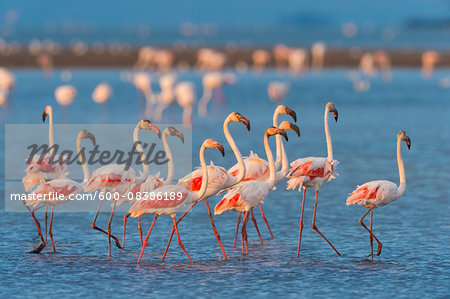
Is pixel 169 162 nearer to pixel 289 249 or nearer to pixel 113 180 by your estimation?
pixel 113 180

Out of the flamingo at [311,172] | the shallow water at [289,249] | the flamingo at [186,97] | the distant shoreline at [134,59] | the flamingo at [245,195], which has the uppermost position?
the distant shoreline at [134,59]

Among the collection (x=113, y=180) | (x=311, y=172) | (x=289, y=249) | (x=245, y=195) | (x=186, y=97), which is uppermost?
(x=186, y=97)

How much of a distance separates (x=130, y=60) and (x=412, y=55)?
16.4 m

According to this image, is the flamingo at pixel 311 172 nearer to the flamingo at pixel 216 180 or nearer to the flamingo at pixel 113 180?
the flamingo at pixel 216 180

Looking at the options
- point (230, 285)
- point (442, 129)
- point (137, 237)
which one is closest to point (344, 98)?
point (442, 129)

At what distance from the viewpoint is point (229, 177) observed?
31.9 feet

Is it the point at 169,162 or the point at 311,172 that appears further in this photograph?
the point at 311,172

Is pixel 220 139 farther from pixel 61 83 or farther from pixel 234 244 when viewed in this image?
pixel 61 83

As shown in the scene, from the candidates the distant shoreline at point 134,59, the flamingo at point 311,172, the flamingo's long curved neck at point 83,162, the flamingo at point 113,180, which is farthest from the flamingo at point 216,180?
the distant shoreline at point 134,59

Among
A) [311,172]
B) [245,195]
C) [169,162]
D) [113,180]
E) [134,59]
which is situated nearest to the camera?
[245,195]

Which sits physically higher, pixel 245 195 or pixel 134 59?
pixel 134 59

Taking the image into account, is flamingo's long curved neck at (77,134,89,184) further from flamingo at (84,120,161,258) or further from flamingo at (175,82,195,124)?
flamingo at (175,82,195,124)

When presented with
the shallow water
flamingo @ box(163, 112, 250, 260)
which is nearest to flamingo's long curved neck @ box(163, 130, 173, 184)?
flamingo @ box(163, 112, 250, 260)

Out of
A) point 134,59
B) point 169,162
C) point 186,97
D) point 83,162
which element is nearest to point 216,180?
point 169,162
